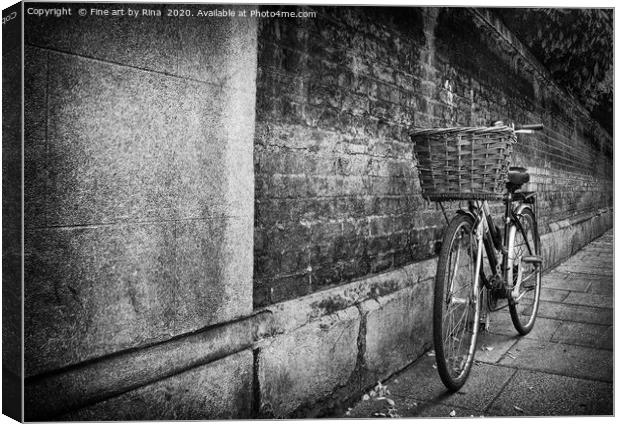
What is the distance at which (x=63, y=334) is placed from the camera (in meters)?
1.54

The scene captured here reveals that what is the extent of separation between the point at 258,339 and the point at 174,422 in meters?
0.45

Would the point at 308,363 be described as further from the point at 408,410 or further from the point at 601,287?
the point at 601,287

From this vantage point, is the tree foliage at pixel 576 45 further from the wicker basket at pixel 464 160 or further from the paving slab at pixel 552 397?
the paving slab at pixel 552 397

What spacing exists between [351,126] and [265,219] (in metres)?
0.78

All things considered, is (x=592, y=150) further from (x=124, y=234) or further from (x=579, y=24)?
(x=124, y=234)

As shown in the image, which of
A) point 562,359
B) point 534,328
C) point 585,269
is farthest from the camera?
point 585,269

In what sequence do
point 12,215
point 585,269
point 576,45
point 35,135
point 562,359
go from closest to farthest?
point 35,135 < point 12,215 < point 562,359 < point 576,45 < point 585,269

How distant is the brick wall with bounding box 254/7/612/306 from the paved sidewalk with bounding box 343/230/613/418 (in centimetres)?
66

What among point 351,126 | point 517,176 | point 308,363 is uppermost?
point 351,126

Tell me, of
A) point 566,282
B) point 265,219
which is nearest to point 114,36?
point 265,219

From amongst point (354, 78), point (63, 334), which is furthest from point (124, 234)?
point (354, 78)

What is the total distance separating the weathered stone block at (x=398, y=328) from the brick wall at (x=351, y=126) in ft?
0.65

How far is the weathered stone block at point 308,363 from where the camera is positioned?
213cm

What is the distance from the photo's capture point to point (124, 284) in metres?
1.65
